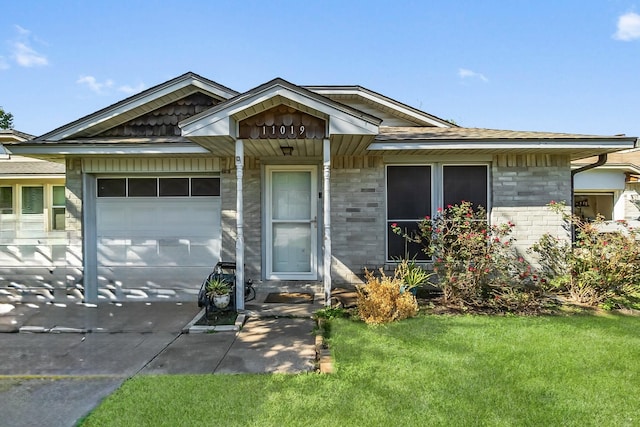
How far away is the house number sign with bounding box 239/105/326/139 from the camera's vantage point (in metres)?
5.41

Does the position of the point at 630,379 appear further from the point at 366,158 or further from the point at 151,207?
the point at 151,207

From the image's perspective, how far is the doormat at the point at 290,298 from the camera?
615 centimetres

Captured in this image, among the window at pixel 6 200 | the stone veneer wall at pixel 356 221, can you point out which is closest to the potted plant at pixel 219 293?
the stone veneer wall at pixel 356 221

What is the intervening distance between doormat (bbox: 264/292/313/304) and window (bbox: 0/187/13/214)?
981cm

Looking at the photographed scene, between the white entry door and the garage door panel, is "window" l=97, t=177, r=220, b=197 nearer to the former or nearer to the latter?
the garage door panel

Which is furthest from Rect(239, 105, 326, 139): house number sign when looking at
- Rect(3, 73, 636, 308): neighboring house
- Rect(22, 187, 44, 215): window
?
Rect(22, 187, 44, 215): window

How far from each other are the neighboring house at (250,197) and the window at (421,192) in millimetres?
19

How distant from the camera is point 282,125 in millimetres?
5410

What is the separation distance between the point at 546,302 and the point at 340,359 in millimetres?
3799

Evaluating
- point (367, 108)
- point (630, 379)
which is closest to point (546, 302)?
point (630, 379)

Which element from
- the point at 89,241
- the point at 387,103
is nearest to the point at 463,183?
the point at 387,103

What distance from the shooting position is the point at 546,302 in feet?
18.8

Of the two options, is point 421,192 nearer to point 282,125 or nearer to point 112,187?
point 282,125

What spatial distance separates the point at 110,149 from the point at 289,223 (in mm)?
3306
